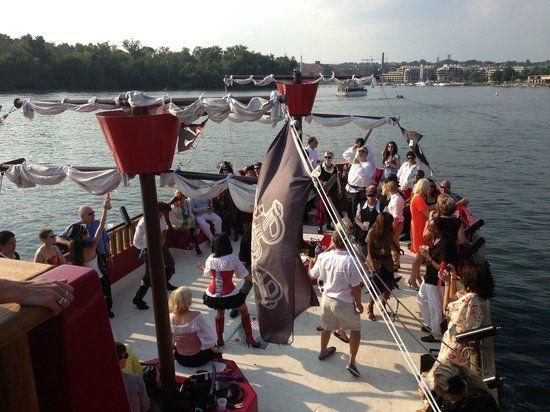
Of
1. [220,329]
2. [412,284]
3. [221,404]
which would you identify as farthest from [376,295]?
[412,284]

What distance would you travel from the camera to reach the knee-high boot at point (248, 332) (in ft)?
20.5

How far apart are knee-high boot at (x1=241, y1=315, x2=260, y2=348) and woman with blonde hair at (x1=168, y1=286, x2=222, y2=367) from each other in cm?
81

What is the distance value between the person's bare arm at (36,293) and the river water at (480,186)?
8917 millimetres

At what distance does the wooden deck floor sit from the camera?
532cm

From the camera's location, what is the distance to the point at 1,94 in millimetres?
65312

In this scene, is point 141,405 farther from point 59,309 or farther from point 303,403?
point 59,309

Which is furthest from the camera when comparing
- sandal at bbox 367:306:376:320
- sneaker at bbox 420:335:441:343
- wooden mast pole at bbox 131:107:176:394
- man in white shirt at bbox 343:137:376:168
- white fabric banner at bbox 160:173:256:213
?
man in white shirt at bbox 343:137:376:168

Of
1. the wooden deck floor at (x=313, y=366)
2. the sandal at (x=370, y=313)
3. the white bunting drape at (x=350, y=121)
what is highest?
the white bunting drape at (x=350, y=121)

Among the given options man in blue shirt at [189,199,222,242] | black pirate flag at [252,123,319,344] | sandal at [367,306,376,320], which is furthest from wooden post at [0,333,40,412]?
man in blue shirt at [189,199,222,242]

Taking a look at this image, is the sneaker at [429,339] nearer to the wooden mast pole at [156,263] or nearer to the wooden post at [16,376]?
the wooden mast pole at [156,263]

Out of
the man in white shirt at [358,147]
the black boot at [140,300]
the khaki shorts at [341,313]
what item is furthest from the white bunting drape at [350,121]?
the khaki shorts at [341,313]

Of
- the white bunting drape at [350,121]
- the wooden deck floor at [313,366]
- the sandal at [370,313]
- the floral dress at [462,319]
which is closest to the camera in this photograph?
the floral dress at [462,319]

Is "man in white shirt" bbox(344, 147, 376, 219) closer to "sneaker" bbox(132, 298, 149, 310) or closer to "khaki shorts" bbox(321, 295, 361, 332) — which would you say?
"khaki shorts" bbox(321, 295, 361, 332)

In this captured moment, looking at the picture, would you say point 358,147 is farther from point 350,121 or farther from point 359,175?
point 350,121
